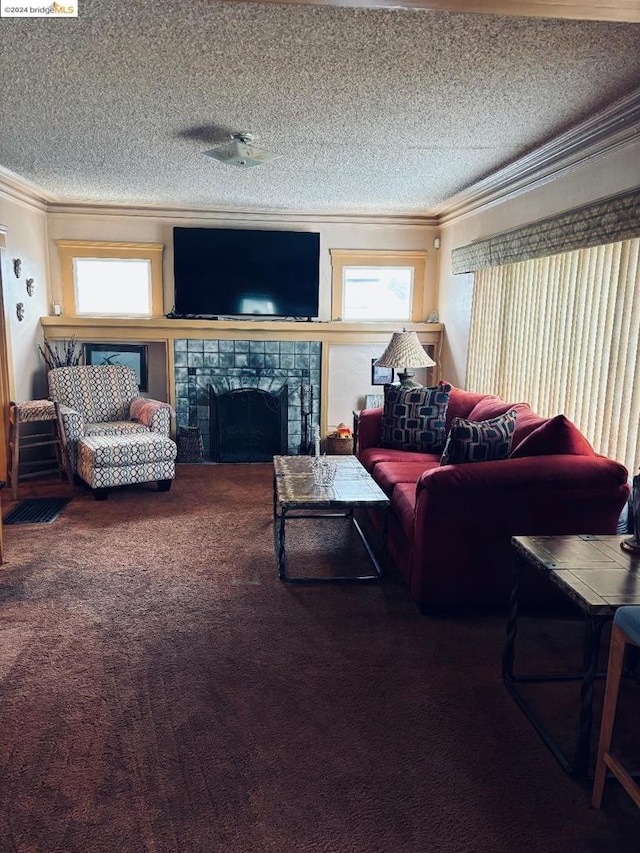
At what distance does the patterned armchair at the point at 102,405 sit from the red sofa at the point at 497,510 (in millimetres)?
2913

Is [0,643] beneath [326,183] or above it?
beneath

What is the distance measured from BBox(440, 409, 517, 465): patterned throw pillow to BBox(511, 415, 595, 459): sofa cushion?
0.50 ft

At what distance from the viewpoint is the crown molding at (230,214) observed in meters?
5.72

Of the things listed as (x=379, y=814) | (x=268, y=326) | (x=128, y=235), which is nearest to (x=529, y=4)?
(x=379, y=814)

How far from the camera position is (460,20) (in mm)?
2111

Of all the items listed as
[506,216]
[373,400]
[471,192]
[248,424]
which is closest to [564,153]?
[506,216]

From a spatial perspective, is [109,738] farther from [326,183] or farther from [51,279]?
[51,279]

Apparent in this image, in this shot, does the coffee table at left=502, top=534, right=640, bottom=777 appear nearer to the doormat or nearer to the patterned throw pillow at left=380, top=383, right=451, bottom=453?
the patterned throw pillow at left=380, top=383, right=451, bottom=453

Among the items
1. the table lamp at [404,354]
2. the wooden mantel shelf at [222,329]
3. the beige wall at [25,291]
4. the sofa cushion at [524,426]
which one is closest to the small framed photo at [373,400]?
the wooden mantel shelf at [222,329]

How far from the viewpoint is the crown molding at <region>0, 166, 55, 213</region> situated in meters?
4.70

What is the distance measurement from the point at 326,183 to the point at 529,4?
320 cm

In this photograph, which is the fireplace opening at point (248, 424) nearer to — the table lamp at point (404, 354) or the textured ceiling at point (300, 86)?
the table lamp at point (404, 354)

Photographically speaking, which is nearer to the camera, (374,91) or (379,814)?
(379,814)

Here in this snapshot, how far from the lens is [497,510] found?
2.77 meters
